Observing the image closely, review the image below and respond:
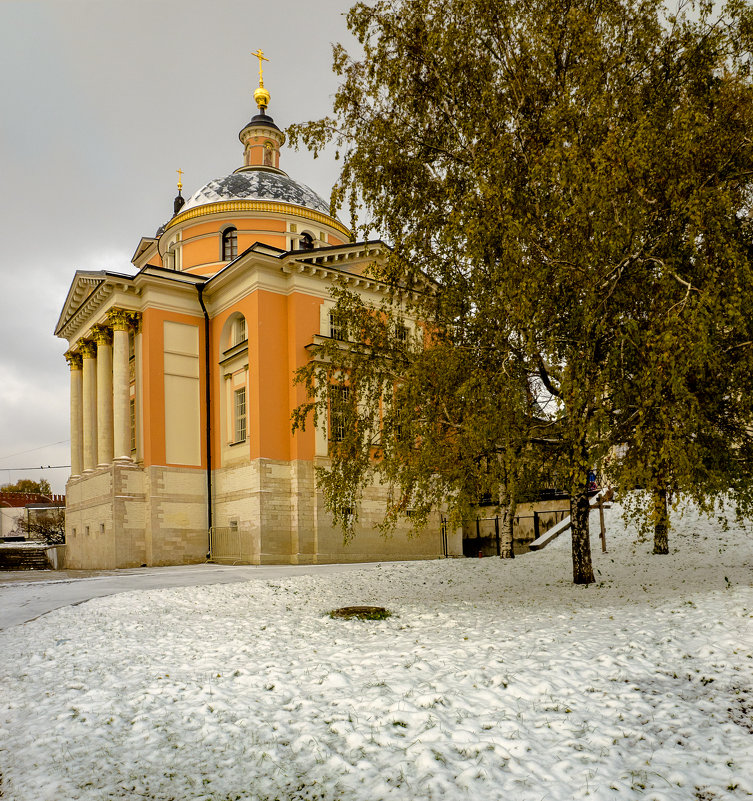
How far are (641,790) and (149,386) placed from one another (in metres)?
26.6

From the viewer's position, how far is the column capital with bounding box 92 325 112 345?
102ft

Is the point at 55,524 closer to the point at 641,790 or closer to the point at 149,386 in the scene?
the point at 149,386

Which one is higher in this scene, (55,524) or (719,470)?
(719,470)

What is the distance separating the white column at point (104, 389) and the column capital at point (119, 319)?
7.16ft

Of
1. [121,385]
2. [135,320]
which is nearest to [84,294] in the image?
[135,320]

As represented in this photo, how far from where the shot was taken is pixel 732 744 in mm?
4957

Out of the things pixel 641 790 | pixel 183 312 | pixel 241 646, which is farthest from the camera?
pixel 183 312

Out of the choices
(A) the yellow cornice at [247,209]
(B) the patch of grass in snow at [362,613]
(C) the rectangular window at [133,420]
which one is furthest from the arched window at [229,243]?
(B) the patch of grass in snow at [362,613]

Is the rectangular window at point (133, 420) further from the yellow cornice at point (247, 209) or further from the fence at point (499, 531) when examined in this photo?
the fence at point (499, 531)

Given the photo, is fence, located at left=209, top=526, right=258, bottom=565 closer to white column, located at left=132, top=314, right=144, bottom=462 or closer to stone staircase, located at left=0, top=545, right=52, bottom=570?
white column, located at left=132, top=314, right=144, bottom=462

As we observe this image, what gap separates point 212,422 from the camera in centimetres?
2977

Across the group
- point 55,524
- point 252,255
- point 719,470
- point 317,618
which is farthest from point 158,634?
point 55,524

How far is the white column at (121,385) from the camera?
29.1 metres

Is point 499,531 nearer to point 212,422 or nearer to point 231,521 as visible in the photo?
point 231,521
